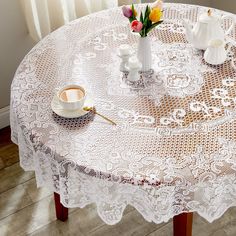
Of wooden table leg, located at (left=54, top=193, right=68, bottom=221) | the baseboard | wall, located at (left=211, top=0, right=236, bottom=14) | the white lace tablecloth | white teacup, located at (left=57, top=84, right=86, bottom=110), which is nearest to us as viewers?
the white lace tablecloth

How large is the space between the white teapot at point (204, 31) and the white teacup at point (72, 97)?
50 centimetres

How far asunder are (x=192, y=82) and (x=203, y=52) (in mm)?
210

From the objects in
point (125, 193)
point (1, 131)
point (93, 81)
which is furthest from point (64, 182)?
point (1, 131)

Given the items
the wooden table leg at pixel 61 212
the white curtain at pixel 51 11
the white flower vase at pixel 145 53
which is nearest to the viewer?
the white flower vase at pixel 145 53

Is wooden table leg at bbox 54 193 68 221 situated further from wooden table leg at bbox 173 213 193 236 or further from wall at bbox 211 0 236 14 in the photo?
wall at bbox 211 0 236 14

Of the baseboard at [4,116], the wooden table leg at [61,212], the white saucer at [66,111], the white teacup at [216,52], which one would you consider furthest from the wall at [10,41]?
the white teacup at [216,52]

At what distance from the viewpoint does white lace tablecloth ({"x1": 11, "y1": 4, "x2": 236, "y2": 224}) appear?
1.31 metres

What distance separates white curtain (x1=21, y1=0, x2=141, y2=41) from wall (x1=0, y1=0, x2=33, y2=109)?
0.09m

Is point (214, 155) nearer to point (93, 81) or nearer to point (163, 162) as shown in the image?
point (163, 162)

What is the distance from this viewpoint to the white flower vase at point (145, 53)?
1638 mm

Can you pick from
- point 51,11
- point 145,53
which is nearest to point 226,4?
point 51,11

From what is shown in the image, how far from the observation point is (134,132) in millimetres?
1443

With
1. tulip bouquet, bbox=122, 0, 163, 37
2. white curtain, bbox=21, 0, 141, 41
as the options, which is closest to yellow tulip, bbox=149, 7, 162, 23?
tulip bouquet, bbox=122, 0, 163, 37

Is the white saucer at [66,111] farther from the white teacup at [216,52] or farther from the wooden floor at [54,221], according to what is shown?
the wooden floor at [54,221]
